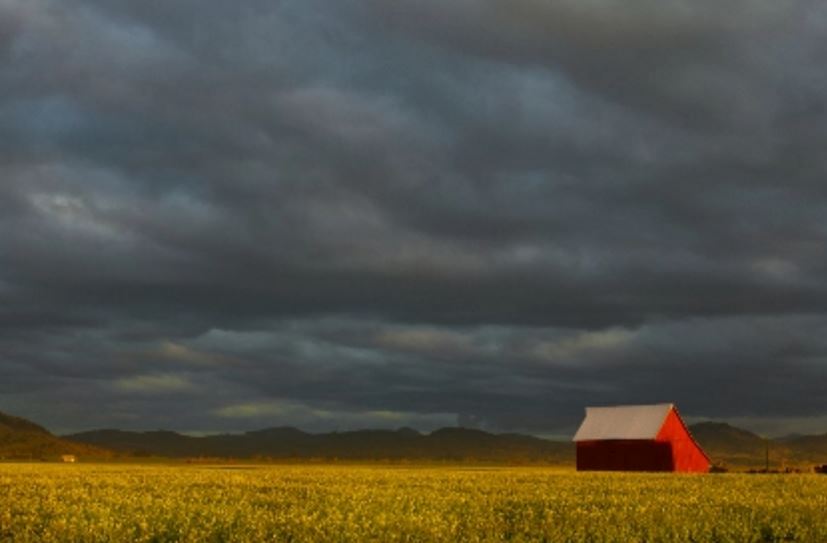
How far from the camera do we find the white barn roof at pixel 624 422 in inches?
4311

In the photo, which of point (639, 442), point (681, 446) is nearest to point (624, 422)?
point (639, 442)

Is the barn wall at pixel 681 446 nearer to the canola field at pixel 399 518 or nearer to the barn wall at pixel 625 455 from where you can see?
the barn wall at pixel 625 455

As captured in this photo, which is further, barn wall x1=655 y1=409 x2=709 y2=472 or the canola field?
barn wall x1=655 y1=409 x2=709 y2=472

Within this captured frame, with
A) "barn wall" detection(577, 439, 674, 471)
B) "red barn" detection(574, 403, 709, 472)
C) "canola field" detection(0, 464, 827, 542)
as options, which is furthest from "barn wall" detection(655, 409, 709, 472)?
"canola field" detection(0, 464, 827, 542)

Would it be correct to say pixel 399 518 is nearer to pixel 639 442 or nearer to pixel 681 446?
pixel 639 442

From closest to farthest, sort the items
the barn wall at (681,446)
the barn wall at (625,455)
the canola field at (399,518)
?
1. the canola field at (399,518)
2. the barn wall at (625,455)
3. the barn wall at (681,446)

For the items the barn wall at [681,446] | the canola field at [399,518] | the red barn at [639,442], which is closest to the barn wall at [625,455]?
the red barn at [639,442]

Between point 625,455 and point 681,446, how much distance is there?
6.84m

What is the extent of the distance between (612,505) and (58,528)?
66.3 feet

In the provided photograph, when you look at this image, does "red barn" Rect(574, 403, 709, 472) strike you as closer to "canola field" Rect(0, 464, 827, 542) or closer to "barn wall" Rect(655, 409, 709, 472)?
"barn wall" Rect(655, 409, 709, 472)

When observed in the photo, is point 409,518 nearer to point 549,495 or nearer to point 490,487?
point 549,495

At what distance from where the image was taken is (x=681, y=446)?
362 feet

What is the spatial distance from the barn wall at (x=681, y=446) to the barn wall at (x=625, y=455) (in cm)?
90

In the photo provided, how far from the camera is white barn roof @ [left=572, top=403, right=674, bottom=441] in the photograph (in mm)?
109500
